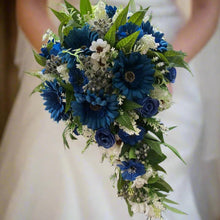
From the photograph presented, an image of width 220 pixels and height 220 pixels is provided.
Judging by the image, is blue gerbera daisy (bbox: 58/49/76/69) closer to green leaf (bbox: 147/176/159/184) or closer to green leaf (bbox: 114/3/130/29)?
green leaf (bbox: 114/3/130/29)

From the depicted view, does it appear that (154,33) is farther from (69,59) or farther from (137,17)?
(69,59)

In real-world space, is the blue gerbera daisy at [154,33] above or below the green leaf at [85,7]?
below

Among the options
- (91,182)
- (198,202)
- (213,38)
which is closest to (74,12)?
(91,182)

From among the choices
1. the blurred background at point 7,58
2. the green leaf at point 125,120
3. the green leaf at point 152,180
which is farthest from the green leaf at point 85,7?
the blurred background at point 7,58

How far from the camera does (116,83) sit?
50cm

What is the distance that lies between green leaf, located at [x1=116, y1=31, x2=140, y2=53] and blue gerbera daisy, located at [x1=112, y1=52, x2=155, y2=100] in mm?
14

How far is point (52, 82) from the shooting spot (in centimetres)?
54

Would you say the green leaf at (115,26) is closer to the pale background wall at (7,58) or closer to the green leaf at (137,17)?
the green leaf at (137,17)

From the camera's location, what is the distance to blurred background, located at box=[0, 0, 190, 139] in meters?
1.53

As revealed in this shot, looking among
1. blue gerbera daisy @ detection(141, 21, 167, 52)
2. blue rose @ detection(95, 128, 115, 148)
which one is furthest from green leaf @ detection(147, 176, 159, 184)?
blue gerbera daisy @ detection(141, 21, 167, 52)

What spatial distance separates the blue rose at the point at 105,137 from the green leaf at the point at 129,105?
48mm

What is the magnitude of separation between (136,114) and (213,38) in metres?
0.59

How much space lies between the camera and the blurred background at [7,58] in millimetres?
1534

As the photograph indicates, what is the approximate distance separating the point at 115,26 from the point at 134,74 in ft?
0.29
